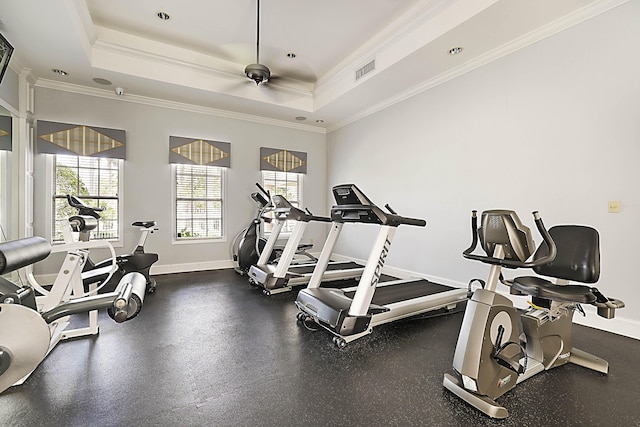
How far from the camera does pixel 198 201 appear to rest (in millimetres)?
5824

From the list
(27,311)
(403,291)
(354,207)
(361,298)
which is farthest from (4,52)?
(403,291)

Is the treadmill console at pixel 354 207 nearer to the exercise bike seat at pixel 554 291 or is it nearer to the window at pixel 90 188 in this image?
the exercise bike seat at pixel 554 291

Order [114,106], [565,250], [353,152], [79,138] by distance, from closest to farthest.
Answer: [565,250]
[79,138]
[114,106]
[353,152]

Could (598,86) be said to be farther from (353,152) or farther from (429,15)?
(353,152)

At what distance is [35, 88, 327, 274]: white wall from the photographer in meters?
4.74

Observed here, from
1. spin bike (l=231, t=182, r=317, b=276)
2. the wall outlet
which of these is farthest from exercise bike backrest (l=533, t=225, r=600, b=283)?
spin bike (l=231, t=182, r=317, b=276)

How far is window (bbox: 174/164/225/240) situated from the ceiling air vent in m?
3.18

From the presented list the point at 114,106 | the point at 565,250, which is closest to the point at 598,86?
the point at 565,250

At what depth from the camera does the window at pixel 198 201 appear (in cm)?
568

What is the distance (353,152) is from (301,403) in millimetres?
5239

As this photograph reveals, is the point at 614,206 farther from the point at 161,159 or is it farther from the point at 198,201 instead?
the point at 161,159

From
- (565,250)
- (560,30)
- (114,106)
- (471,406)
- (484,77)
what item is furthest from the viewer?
(114,106)

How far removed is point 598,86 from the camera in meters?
2.98

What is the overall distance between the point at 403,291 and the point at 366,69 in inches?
130
